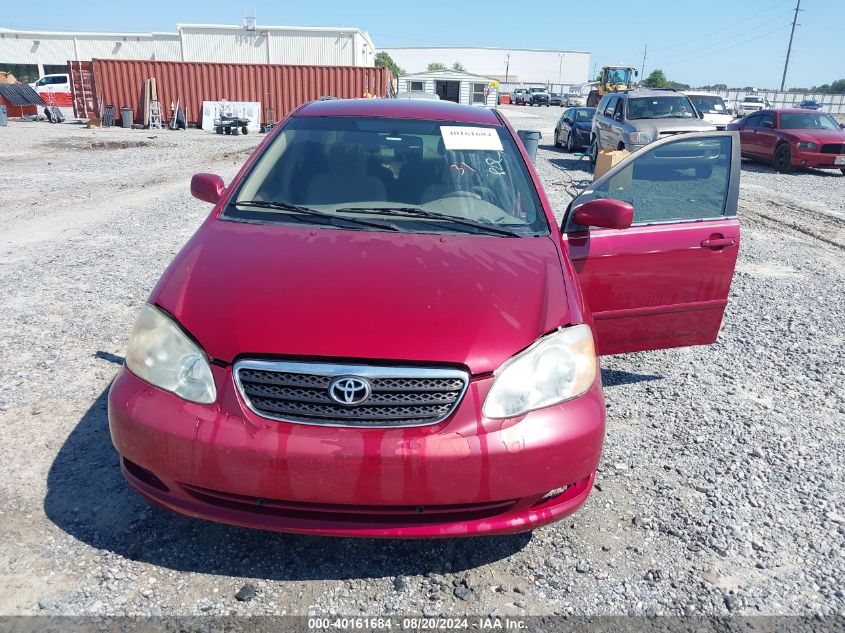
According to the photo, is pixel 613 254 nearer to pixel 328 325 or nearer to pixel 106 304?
pixel 328 325

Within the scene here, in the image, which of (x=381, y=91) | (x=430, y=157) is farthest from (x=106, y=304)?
(x=381, y=91)

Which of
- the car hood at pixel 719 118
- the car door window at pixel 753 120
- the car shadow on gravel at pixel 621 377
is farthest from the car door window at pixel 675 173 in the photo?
the car door window at pixel 753 120

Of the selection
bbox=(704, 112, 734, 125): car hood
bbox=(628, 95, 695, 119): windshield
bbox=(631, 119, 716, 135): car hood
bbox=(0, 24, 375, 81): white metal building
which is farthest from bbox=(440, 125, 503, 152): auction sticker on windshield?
bbox=(0, 24, 375, 81): white metal building

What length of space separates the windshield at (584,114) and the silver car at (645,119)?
15.2 ft

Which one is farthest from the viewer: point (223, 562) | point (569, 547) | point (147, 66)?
point (147, 66)

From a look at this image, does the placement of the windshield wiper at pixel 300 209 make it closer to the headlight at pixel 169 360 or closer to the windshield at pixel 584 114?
the headlight at pixel 169 360

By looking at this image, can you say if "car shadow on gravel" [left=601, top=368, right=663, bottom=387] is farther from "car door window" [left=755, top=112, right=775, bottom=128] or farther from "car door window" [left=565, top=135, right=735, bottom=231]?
"car door window" [left=755, top=112, right=775, bottom=128]

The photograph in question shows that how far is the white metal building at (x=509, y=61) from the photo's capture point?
110 metres

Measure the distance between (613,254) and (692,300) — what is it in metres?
0.59

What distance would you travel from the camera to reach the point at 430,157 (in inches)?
136

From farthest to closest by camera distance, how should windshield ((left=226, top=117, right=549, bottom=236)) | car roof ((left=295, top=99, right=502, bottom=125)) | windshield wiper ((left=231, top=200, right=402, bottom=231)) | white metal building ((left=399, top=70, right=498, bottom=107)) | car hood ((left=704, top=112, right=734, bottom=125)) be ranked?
white metal building ((left=399, top=70, right=498, bottom=107)) → car hood ((left=704, top=112, right=734, bottom=125)) → car roof ((left=295, top=99, right=502, bottom=125)) → windshield ((left=226, top=117, right=549, bottom=236)) → windshield wiper ((left=231, top=200, right=402, bottom=231))

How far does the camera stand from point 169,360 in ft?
7.43

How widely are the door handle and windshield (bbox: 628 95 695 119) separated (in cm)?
1182

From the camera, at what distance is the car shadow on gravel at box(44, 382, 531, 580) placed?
2.45 metres
